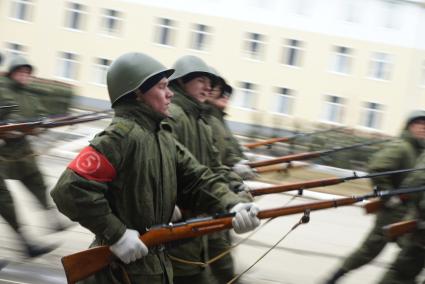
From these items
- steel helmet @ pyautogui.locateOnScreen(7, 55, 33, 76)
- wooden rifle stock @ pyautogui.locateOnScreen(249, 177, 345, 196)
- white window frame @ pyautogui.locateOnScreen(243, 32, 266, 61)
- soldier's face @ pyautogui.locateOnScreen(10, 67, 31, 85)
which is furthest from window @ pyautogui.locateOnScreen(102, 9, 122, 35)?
wooden rifle stock @ pyautogui.locateOnScreen(249, 177, 345, 196)

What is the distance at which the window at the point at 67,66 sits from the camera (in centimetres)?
2724

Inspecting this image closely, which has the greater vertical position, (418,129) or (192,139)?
(418,129)

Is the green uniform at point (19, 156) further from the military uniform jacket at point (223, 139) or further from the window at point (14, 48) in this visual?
the window at point (14, 48)

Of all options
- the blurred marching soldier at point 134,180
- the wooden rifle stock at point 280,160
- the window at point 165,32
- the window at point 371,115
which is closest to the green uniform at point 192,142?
the blurred marching soldier at point 134,180

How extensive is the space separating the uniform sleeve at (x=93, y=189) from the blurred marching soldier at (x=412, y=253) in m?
2.14

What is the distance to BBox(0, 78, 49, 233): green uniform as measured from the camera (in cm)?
520

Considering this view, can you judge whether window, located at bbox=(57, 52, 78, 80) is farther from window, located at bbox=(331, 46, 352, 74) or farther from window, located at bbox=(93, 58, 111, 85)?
window, located at bbox=(331, 46, 352, 74)

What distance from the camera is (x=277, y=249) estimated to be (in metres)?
6.77

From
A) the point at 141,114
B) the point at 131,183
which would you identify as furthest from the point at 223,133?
the point at 131,183

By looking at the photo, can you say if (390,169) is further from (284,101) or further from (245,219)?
(284,101)

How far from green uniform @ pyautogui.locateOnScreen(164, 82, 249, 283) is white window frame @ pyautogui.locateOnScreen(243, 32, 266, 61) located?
72.2 ft

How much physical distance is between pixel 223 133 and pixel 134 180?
2158mm

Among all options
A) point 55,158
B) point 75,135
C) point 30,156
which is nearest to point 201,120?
point 30,156

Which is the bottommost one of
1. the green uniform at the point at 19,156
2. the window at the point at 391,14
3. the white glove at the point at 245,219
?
the green uniform at the point at 19,156
